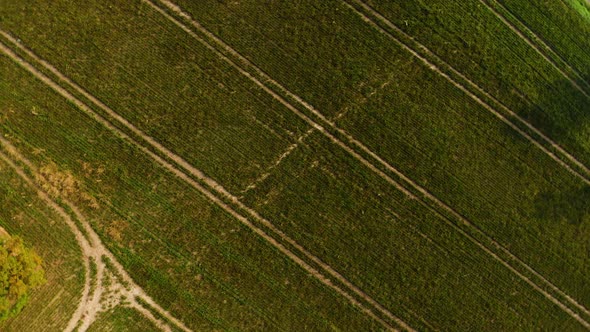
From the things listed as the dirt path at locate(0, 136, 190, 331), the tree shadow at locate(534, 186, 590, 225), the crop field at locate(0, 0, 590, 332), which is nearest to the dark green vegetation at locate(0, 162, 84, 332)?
the crop field at locate(0, 0, 590, 332)

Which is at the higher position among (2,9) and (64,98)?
(2,9)

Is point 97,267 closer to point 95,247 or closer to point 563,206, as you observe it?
point 95,247

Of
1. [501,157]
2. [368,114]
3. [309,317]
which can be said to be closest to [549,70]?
[501,157]

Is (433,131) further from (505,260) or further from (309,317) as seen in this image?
(309,317)

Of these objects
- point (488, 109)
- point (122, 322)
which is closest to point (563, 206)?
point (488, 109)

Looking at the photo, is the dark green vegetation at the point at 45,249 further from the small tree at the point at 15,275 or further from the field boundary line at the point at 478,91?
the field boundary line at the point at 478,91

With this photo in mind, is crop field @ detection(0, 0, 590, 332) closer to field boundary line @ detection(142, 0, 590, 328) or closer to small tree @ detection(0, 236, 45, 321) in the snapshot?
field boundary line @ detection(142, 0, 590, 328)
